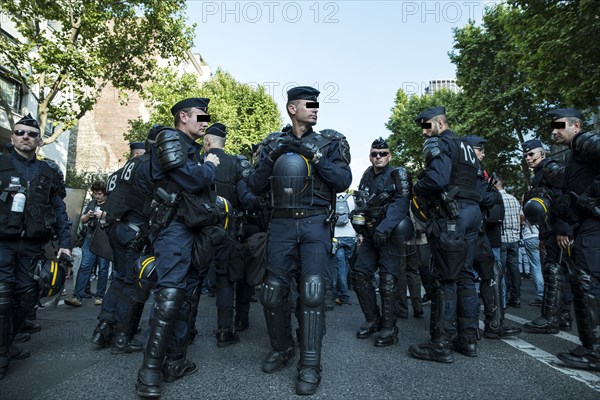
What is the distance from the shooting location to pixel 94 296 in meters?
7.49

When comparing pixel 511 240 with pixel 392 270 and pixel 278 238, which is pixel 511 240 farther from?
pixel 278 238

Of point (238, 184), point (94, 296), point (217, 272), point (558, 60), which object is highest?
point (558, 60)

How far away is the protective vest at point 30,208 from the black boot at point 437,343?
11.3ft

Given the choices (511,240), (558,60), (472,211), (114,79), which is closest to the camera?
(472,211)

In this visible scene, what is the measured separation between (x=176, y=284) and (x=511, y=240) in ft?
20.4

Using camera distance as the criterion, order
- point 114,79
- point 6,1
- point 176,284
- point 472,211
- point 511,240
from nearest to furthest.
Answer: point 176,284 → point 472,211 → point 511,240 → point 6,1 → point 114,79

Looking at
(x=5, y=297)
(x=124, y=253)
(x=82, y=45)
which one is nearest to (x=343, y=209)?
(x=124, y=253)

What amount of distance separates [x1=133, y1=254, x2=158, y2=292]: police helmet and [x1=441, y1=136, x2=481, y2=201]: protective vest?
2.69 m

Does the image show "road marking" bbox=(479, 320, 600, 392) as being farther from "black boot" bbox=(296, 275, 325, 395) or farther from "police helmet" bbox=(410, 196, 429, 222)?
"black boot" bbox=(296, 275, 325, 395)

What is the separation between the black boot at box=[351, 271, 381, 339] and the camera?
4.49 m

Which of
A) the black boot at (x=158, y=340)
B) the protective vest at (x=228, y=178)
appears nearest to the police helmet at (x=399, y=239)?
the protective vest at (x=228, y=178)

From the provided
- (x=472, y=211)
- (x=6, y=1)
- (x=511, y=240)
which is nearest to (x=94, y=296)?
(x=472, y=211)

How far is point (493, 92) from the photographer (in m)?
21.3

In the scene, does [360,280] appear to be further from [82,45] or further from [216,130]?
[82,45]
